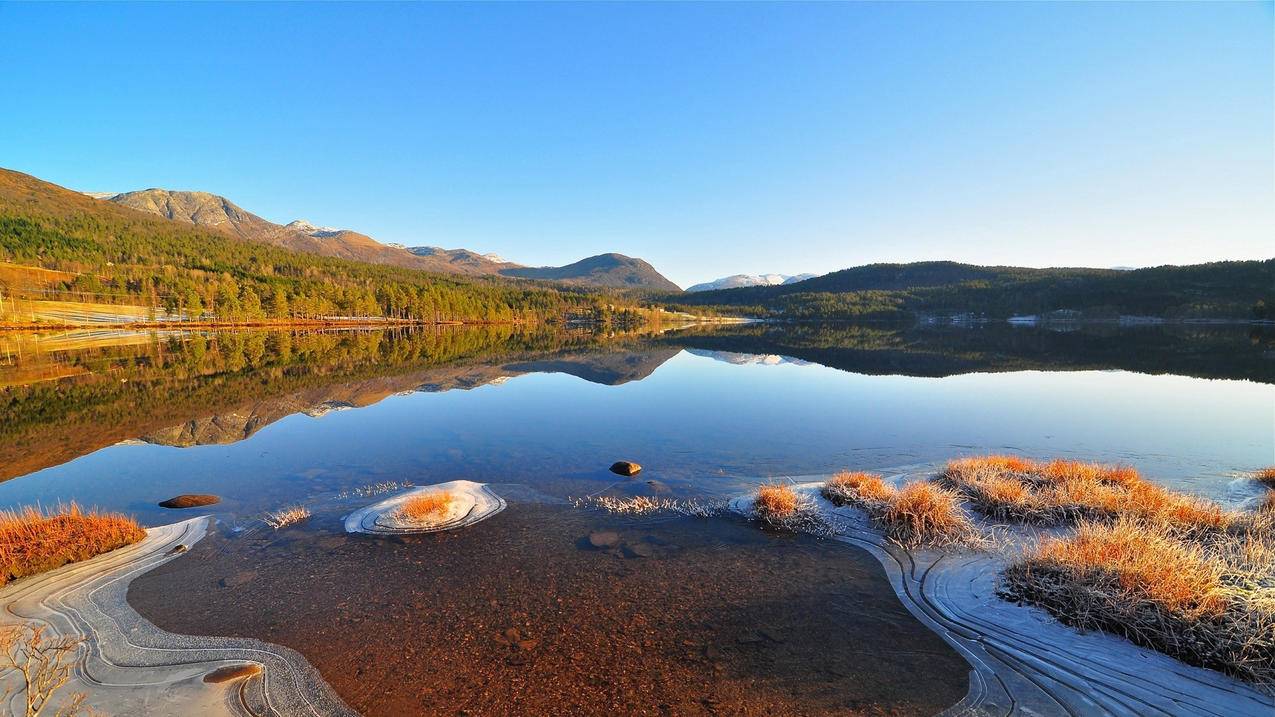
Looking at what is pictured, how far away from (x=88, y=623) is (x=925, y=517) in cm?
1698

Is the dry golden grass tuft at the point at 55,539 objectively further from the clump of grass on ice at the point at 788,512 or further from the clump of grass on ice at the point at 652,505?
the clump of grass on ice at the point at 788,512

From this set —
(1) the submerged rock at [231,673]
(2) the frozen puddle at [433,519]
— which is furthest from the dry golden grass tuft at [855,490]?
(1) the submerged rock at [231,673]

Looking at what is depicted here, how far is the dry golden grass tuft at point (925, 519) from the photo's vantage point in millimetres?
11820

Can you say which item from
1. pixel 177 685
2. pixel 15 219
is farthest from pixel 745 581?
pixel 15 219

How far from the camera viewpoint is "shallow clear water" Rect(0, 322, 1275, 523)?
1741 centimetres

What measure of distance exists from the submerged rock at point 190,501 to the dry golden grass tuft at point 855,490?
61.1 ft

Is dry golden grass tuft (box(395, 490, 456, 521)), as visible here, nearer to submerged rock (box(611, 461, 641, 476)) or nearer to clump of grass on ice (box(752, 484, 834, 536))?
submerged rock (box(611, 461, 641, 476))

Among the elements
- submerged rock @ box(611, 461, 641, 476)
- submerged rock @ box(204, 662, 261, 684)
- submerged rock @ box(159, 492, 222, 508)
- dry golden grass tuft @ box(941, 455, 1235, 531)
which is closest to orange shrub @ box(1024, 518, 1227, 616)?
dry golden grass tuft @ box(941, 455, 1235, 531)

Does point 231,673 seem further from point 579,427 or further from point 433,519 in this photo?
point 579,427

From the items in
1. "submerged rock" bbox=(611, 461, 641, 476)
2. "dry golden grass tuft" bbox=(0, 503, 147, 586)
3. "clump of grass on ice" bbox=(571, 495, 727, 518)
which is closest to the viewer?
"dry golden grass tuft" bbox=(0, 503, 147, 586)

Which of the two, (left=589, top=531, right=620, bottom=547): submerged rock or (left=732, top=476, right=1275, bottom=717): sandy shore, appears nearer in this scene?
(left=732, top=476, right=1275, bottom=717): sandy shore

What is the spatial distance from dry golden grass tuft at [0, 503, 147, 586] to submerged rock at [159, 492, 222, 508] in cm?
223

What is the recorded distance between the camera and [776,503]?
1348 cm

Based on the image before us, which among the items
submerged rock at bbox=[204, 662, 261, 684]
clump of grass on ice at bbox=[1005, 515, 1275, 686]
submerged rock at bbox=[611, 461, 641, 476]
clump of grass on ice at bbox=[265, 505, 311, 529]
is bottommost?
submerged rock at bbox=[611, 461, 641, 476]
